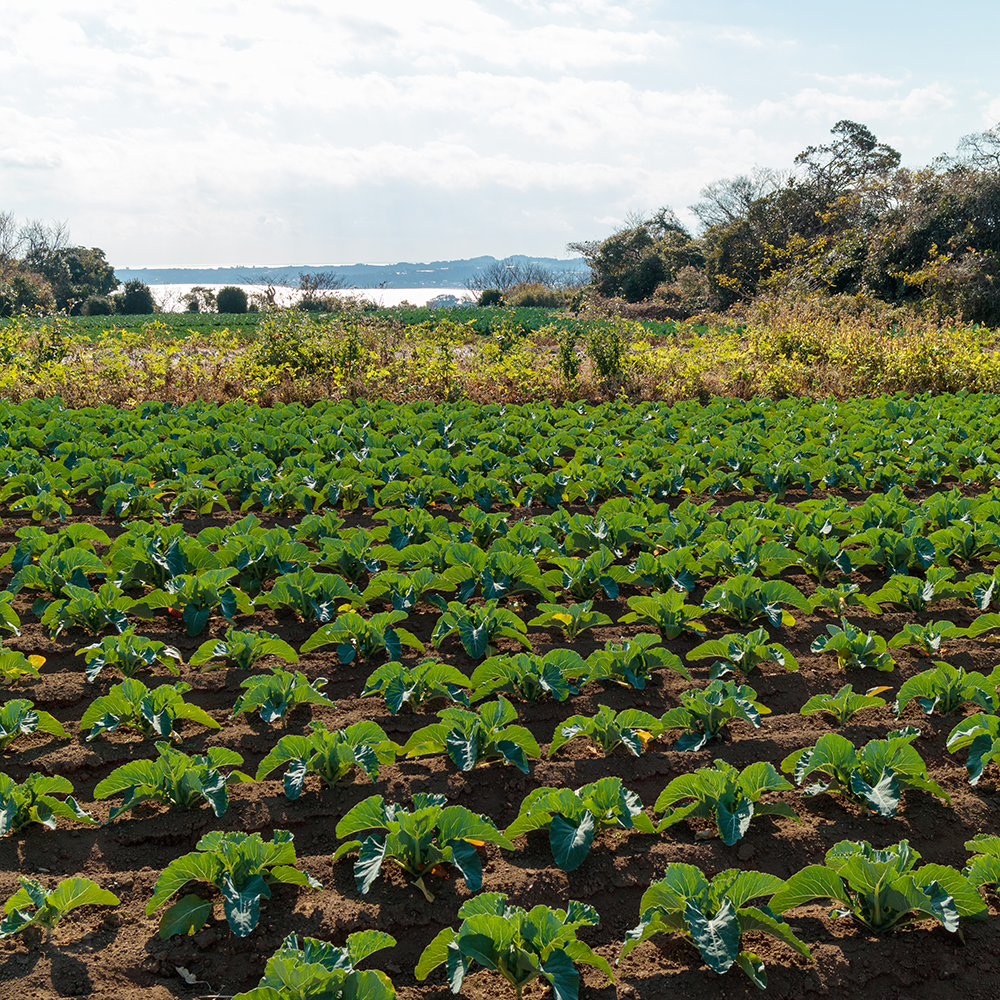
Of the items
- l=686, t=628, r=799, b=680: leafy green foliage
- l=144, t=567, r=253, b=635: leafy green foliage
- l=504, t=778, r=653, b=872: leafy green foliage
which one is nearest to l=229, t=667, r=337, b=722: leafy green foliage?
l=144, t=567, r=253, b=635: leafy green foliage

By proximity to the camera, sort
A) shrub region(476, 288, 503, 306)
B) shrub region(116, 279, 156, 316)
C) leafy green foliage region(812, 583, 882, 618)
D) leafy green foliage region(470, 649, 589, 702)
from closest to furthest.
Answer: leafy green foliage region(470, 649, 589, 702) → leafy green foliage region(812, 583, 882, 618) → shrub region(116, 279, 156, 316) → shrub region(476, 288, 503, 306)

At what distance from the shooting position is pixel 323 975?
80.3 inches

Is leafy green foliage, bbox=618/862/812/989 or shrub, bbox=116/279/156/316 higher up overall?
shrub, bbox=116/279/156/316

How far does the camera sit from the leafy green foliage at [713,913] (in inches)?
90.1

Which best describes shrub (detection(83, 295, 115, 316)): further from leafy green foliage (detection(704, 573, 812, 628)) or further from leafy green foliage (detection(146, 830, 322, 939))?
leafy green foliage (detection(146, 830, 322, 939))

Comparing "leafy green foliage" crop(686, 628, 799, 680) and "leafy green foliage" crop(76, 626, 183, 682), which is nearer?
"leafy green foliage" crop(76, 626, 183, 682)

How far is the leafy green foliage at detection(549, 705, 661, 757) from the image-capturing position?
133 inches

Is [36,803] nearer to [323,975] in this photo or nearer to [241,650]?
[241,650]

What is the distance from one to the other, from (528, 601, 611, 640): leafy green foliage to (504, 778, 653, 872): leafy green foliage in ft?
5.28

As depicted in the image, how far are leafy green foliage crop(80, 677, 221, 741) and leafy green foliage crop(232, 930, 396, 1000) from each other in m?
1.58

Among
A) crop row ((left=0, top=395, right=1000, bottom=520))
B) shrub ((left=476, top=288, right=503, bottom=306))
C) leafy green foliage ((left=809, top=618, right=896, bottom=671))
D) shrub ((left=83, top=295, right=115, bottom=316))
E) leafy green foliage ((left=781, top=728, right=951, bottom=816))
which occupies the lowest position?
leafy green foliage ((left=781, top=728, right=951, bottom=816))

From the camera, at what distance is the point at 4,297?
40.6m

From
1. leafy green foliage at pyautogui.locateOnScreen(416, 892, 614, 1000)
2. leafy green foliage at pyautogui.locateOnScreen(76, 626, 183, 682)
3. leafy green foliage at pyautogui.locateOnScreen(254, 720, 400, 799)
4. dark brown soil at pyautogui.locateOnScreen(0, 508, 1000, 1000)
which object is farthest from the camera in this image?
leafy green foliage at pyautogui.locateOnScreen(76, 626, 183, 682)

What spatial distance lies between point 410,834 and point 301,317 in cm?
1426
